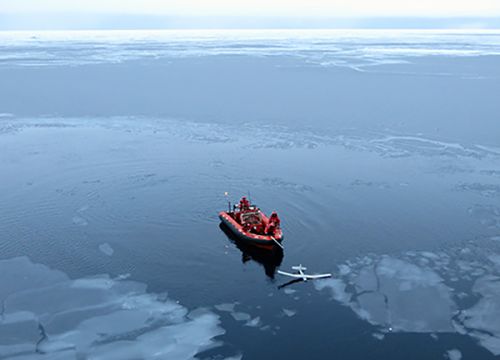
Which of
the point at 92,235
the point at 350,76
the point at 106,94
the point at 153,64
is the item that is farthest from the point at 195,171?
the point at 153,64

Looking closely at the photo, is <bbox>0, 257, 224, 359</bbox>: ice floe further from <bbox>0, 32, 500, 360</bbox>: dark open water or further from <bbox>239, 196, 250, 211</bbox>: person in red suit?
<bbox>239, 196, 250, 211</bbox>: person in red suit

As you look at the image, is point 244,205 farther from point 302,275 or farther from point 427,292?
point 427,292

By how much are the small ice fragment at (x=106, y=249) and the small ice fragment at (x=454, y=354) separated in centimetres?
1859

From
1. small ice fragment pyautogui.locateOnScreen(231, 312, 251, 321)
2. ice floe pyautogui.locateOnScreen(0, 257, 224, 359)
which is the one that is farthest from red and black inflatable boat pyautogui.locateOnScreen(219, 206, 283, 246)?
ice floe pyautogui.locateOnScreen(0, 257, 224, 359)

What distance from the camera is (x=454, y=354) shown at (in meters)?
20.6

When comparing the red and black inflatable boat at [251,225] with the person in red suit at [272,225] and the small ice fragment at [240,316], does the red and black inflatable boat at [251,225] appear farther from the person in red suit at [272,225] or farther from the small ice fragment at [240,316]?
the small ice fragment at [240,316]

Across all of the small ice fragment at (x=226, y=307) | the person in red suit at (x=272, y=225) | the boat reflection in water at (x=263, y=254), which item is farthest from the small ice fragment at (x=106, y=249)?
the person in red suit at (x=272, y=225)

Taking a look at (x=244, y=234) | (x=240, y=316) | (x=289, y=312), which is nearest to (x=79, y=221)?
(x=244, y=234)

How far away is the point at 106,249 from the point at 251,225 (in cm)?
897

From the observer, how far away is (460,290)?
81.3 ft

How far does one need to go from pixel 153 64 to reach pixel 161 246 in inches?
3110

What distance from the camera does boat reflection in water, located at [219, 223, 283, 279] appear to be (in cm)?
2833

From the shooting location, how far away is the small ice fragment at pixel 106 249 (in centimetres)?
2909

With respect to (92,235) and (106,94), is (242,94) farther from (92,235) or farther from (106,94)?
(92,235)
